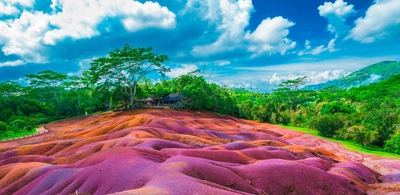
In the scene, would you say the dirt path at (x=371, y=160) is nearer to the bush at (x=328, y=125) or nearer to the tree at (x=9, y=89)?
the bush at (x=328, y=125)

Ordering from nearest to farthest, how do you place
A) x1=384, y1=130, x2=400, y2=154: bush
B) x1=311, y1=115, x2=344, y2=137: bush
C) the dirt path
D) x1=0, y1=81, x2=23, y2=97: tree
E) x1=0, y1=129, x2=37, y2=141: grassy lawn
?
the dirt path → x1=384, y1=130, x2=400, y2=154: bush → x1=0, y1=129, x2=37, y2=141: grassy lawn → x1=311, y1=115, x2=344, y2=137: bush → x1=0, y1=81, x2=23, y2=97: tree

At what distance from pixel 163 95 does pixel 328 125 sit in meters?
47.8

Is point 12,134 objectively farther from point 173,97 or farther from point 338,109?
point 338,109

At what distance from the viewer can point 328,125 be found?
1757 inches

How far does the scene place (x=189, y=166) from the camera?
615 inches

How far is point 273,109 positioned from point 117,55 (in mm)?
43186

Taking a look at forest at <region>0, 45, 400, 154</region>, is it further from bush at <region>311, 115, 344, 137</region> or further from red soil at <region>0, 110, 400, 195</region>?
red soil at <region>0, 110, 400, 195</region>

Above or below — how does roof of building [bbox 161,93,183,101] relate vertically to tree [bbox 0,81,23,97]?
below

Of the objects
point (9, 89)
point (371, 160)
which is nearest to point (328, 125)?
point (371, 160)

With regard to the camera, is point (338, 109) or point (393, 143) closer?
point (393, 143)

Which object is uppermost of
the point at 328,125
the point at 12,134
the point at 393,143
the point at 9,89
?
the point at 9,89

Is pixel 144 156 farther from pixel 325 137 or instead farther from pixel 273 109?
pixel 273 109

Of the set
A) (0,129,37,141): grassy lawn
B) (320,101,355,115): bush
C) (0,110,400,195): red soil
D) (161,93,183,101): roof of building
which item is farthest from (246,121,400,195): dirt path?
(0,129,37,141): grassy lawn

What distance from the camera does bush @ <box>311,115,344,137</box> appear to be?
145ft
